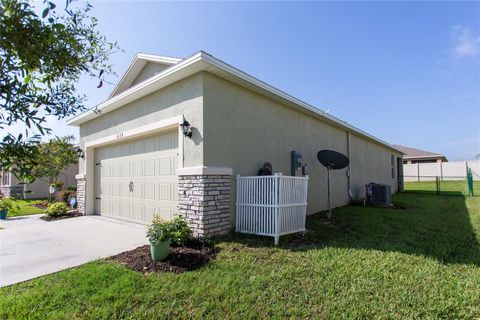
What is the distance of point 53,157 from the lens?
197 cm

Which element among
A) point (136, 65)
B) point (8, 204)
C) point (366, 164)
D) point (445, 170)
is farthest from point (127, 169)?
point (445, 170)

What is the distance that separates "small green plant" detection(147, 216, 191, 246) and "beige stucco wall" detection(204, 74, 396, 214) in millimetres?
1390

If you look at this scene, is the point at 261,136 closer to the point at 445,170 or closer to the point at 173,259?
the point at 173,259

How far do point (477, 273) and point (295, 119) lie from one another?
5876 mm

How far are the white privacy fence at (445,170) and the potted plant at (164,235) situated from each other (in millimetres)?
29259

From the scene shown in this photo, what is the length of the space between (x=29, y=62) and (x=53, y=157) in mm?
641

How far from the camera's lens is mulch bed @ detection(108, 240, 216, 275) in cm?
433

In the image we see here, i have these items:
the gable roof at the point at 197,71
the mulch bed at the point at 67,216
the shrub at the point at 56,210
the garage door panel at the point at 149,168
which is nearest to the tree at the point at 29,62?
the gable roof at the point at 197,71

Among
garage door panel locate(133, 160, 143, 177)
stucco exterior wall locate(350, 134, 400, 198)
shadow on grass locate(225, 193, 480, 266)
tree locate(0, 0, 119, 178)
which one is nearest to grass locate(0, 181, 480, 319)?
shadow on grass locate(225, 193, 480, 266)

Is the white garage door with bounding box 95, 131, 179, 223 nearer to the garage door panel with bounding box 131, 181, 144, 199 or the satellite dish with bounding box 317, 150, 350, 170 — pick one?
the garage door panel with bounding box 131, 181, 144, 199

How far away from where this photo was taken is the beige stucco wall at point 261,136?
6.11m

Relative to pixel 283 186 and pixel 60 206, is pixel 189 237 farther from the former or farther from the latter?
pixel 60 206

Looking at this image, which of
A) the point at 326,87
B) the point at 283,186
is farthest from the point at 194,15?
the point at 326,87

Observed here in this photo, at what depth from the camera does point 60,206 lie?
953 cm
